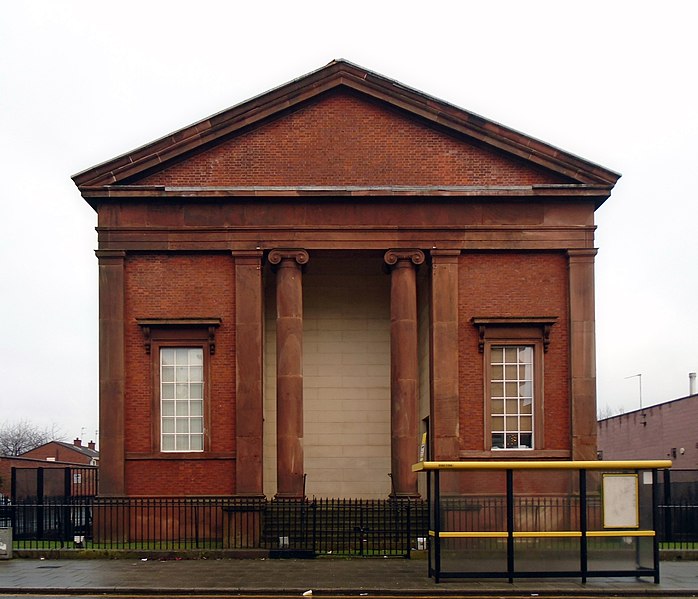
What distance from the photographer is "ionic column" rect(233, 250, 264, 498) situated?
24.1 meters

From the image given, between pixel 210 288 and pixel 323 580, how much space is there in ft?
30.5

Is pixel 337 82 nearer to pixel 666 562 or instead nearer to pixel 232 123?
pixel 232 123

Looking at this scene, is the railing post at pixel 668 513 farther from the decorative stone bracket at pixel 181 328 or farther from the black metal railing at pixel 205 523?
the decorative stone bracket at pixel 181 328

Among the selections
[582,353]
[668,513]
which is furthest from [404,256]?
[668,513]

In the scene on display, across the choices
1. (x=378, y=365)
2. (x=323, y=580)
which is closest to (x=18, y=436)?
(x=378, y=365)

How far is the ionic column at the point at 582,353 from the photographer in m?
24.4

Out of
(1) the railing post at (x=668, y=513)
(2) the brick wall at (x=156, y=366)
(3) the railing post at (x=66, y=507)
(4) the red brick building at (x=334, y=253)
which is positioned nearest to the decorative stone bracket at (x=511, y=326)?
(4) the red brick building at (x=334, y=253)

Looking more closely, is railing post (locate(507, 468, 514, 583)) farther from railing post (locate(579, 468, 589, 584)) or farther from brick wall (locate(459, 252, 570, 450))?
brick wall (locate(459, 252, 570, 450))

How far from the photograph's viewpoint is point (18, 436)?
122875mm

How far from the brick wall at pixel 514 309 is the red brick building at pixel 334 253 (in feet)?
0.12

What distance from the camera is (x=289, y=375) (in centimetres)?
2458

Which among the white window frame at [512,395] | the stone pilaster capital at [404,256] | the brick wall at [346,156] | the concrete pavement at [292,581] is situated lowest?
the concrete pavement at [292,581]

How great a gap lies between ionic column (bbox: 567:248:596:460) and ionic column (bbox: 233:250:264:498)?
804 cm

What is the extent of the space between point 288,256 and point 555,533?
1058cm
